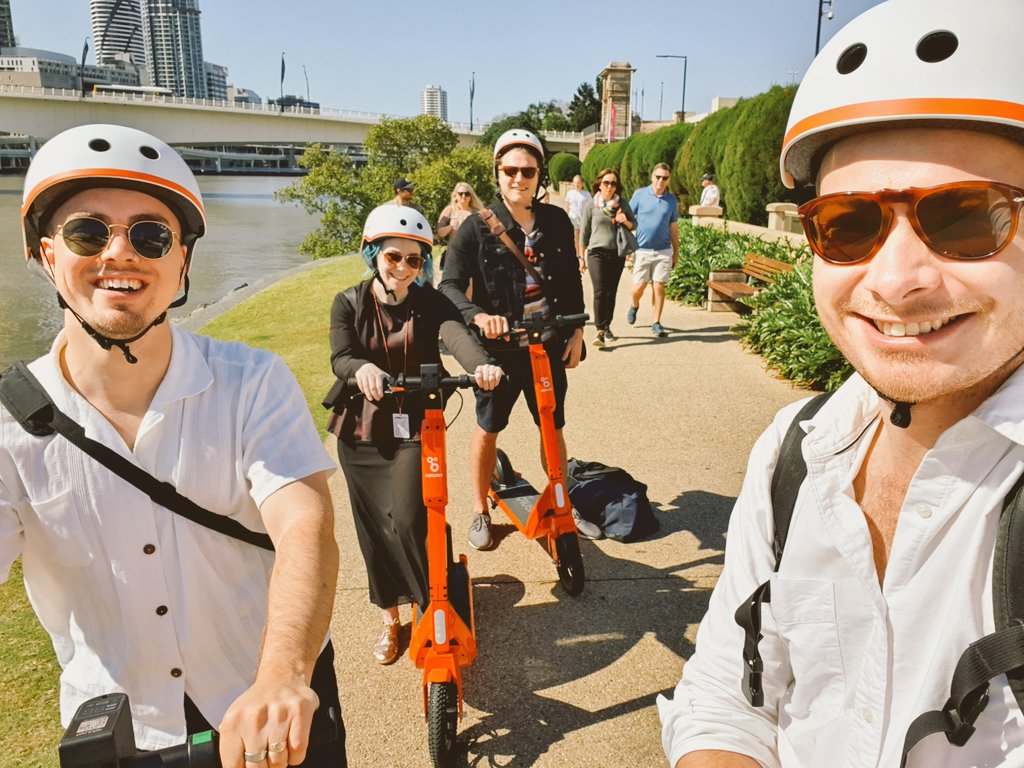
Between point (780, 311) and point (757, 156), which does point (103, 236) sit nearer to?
point (780, 311)

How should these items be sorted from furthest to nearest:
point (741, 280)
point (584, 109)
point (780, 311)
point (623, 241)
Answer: point (584, 109) < point (741, 280) < point (623, 241) < point (780, 311)

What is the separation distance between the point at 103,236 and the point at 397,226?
6.32ft

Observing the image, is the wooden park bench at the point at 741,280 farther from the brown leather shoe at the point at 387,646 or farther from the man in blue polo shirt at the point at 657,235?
the brown leather shoe at the point at 387,646

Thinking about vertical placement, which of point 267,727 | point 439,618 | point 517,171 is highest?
point 517,171

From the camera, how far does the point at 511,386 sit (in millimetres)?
4383

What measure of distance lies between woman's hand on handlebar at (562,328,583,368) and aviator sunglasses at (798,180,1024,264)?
124 inches

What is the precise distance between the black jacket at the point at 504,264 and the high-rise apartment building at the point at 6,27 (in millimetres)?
201767

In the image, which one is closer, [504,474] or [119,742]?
[119,742]

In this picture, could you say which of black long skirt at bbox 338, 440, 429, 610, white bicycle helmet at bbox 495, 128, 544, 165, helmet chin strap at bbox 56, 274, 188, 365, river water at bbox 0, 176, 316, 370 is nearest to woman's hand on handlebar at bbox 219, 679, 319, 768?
helmet chin strap at bbox 56, 274, 188, 365

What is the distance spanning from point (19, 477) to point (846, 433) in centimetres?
177

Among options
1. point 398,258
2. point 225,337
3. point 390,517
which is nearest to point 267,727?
point 390,517

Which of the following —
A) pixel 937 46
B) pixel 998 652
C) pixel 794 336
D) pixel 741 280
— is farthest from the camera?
pixel 741 280

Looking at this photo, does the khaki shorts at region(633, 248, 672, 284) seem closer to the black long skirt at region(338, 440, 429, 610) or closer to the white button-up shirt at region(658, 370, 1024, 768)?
the black long skirt at region(338, 440, 429, 610)

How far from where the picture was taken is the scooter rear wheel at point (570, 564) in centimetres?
399
